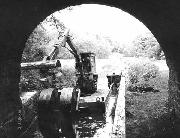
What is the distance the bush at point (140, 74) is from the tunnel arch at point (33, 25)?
22.5 feet

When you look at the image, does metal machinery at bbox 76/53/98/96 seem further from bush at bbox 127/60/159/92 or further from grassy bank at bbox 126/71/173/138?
bush at bbox 127/60/159/92

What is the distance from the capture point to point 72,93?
516cm

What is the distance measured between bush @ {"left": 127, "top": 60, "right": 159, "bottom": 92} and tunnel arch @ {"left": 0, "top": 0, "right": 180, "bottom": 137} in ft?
22.5

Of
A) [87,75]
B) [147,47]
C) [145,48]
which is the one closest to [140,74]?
[87,75]

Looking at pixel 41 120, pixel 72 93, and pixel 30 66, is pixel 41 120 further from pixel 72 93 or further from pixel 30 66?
pixel 30 66

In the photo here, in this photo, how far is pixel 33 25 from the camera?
7809 mm

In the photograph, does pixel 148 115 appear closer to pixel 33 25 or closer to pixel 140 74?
pixel 33 25

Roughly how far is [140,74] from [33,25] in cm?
940

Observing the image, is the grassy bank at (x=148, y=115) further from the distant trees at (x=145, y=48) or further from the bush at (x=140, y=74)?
the distant trees at (x=145, y=48)

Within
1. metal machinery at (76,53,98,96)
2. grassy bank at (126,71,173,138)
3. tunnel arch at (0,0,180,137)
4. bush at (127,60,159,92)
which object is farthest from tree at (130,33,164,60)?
tunnel arch at (0,0,180,137)

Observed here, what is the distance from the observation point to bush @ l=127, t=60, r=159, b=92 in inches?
586

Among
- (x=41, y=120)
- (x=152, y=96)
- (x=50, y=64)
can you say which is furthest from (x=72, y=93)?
(x=152, y=96)

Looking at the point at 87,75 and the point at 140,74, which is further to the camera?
the point at 140,74

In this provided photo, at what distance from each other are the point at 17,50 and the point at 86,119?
333 centimetres
